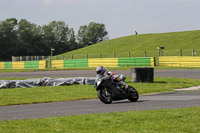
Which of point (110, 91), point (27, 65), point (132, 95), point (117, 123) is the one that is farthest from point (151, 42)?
point (117, 123)

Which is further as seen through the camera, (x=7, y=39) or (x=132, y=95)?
(x=7, y=39)

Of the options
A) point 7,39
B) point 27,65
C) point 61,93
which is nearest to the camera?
point 61,93

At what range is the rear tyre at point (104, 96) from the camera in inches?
518

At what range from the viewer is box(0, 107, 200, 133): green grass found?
25.8 ft

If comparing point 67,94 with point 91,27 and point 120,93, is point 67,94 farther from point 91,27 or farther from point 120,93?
point 91,27

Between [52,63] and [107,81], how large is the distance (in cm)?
3903

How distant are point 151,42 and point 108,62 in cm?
3082

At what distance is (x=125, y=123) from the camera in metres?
8.62

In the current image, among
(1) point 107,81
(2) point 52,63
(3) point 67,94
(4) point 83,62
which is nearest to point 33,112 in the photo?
(1) point 107,81

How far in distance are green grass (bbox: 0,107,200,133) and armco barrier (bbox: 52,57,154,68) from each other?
2960cm

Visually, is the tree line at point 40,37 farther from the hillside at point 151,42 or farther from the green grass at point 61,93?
the green grass at point 61,93

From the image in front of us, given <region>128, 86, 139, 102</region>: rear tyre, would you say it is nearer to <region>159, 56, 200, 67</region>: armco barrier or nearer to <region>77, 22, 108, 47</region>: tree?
<region>159, 56, 200, 67</region>: armco barrier

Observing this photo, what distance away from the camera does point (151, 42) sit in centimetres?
7244

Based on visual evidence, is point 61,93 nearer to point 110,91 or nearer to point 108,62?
point 110,91
